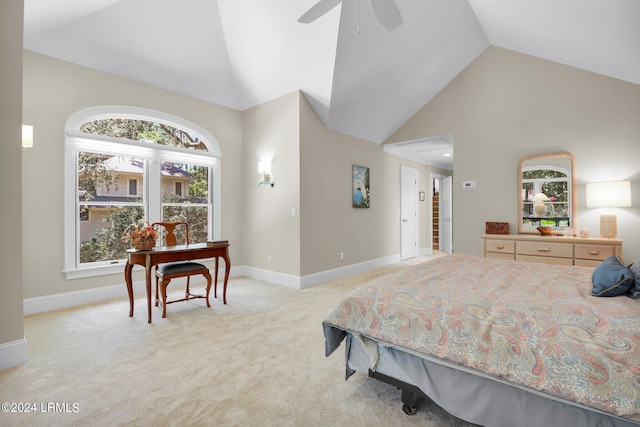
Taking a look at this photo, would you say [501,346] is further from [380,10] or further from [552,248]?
[552,248]

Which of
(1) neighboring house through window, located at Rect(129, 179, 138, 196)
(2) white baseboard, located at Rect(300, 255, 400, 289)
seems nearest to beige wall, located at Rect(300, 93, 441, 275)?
(2) white baseboard, located at Rect(300, 255, 400, 289)

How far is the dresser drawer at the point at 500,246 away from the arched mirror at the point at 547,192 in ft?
1.54

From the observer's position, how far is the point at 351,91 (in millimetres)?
4270

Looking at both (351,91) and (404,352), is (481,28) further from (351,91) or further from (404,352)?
(404,352)

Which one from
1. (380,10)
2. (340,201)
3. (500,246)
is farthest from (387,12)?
(500,246)

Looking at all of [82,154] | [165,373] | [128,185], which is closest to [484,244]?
[165,373]

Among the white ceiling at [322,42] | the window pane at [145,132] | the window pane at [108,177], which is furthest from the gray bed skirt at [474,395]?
the window pane at [145,132]

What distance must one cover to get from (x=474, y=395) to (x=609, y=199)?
3.66 meters

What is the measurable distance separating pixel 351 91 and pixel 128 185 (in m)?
3.31

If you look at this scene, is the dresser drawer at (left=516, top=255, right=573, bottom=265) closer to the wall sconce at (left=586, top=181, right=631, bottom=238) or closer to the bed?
the wall sconce at (left=586, top=181, right=631, bottom=238)

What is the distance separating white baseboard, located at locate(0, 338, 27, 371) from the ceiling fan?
3.26 metres

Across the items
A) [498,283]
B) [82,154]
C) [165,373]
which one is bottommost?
[165,373]

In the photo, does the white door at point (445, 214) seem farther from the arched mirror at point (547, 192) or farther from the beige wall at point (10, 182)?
the beige wall at point (10, 182)

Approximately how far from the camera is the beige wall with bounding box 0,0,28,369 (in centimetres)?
205
